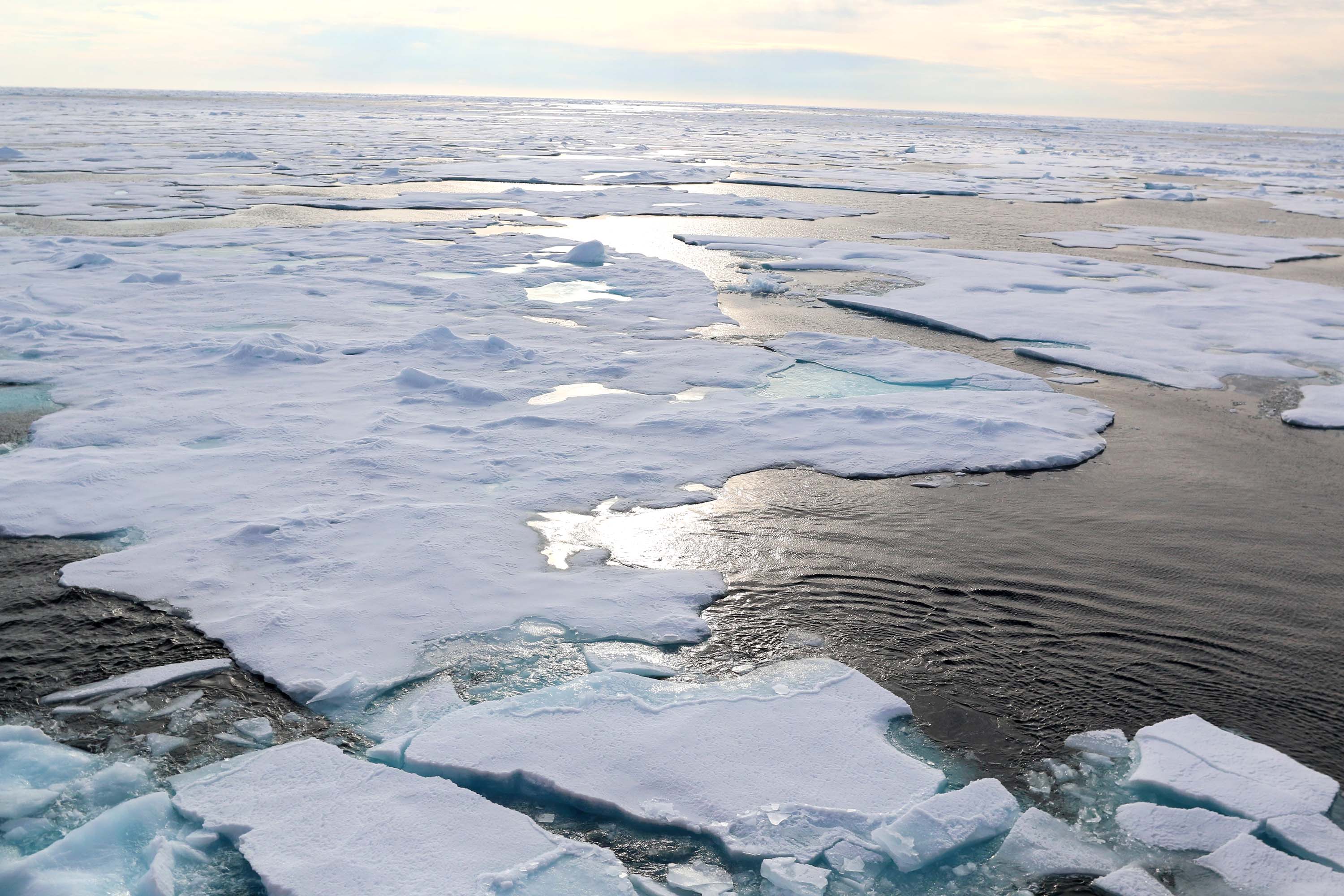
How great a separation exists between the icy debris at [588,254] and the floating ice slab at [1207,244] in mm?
6960

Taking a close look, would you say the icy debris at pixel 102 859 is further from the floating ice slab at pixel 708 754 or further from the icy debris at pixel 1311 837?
the icy debris at pixel 1311 837

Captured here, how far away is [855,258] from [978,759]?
9462 millimetres

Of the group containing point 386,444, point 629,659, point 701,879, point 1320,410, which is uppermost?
point 1320,410

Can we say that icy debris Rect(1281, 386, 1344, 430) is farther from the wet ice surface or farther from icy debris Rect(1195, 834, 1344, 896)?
icy debris Rect(1195, 834, 1344, 896)

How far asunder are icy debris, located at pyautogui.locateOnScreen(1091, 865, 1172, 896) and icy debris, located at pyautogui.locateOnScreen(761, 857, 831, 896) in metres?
0.73

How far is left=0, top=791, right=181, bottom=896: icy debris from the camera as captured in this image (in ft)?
7.59

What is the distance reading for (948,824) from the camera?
262 centimetres

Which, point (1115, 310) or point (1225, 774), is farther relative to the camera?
point (1115, 310)

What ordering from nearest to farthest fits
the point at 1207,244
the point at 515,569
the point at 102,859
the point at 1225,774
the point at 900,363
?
the point at 102,859 → the point at 1225,774 → the point at 515,569 → the point at 900,363 → the point at 1207,244

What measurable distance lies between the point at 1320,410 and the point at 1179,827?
4.85m

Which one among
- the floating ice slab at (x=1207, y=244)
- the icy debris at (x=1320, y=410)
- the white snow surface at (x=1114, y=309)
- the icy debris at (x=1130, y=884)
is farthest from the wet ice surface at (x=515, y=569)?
the floating ice slab at (x=1207, y=244)

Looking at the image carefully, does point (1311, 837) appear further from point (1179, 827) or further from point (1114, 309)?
point (1114, 309)

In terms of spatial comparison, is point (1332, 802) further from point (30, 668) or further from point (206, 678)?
point (30, 668)

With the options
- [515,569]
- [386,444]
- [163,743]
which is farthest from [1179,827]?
[386,444]
